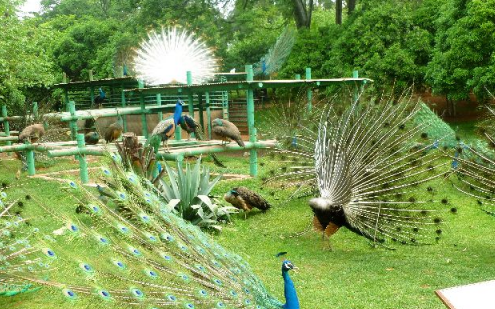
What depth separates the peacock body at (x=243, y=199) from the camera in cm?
835

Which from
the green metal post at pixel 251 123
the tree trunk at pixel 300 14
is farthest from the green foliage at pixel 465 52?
the tree trunk at pixel 300 14

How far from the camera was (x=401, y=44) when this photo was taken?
57.3 feet

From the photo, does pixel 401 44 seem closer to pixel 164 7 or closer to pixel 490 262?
pixel 164 7

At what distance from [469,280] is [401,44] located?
13.0 m

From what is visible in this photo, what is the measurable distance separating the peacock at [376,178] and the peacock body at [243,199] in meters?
1.78

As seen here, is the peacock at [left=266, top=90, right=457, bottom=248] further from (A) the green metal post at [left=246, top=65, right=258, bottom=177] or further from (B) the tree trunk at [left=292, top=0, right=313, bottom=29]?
(B) the tree trunk at [left=292, top=0, right=313, bottom=29]

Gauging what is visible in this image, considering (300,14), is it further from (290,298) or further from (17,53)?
(290,298)

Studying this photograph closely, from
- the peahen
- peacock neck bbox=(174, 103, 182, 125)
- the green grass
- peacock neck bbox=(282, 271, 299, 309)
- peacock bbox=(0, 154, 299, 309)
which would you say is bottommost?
the green grass

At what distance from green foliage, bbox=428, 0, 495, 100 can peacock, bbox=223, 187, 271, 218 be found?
25.6 feet

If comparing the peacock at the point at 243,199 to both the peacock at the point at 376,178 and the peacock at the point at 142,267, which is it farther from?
the peacock at the point at 142,267

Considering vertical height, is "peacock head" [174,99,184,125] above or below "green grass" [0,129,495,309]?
above

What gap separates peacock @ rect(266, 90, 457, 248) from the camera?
628cm

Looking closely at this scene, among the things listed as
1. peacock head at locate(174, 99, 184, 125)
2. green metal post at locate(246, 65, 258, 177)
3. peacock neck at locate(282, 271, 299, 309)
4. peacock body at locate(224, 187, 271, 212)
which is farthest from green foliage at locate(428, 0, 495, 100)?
peacock neck at locate(282, 271, 299, 309)

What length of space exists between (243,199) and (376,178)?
100 inches
